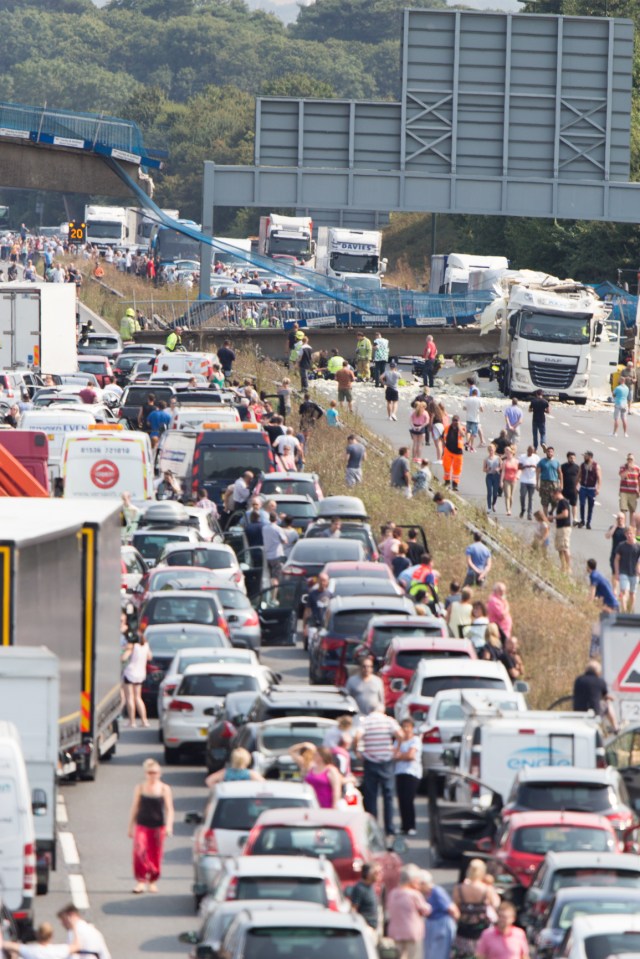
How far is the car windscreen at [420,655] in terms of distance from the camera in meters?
24.0

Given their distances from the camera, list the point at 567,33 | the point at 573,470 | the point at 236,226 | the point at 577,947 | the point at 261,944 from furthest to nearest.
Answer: the point at 236,226 → the point at 567,33 → the point at 573,470 → the point at 577,947 → the point at 261,944

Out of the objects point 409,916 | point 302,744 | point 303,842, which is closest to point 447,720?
point 302,744

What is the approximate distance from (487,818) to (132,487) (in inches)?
654

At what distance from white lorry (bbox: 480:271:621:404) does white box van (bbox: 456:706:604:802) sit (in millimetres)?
41484

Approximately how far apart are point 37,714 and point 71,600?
2.66 metres

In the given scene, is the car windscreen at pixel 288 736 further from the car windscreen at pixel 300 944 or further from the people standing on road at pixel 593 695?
the car windscreen at pixel 300 944

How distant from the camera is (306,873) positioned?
14.3 m

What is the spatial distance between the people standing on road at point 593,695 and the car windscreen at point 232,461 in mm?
15729

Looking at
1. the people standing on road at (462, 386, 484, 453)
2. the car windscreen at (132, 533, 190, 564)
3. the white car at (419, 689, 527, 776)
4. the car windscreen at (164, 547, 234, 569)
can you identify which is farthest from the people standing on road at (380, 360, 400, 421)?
the white car at (419, 689, 527, 776)

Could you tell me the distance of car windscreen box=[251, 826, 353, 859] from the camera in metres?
15.7

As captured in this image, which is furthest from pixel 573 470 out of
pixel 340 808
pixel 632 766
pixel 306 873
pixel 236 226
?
pixel 236 226

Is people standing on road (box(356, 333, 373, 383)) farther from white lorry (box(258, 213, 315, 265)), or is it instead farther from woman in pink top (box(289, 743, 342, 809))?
woman in pink top (box(289, 743, 342, 809))

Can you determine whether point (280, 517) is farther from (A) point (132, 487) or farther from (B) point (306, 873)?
(B) point (306, 873)

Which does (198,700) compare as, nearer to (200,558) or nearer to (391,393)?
(200,558)
